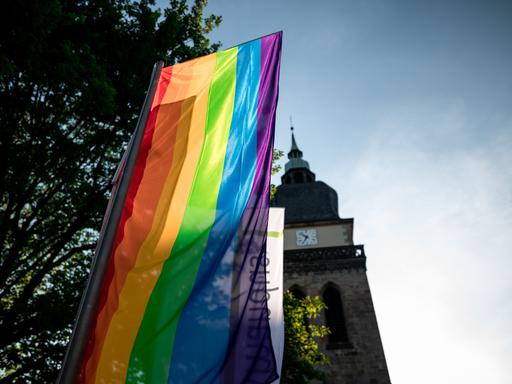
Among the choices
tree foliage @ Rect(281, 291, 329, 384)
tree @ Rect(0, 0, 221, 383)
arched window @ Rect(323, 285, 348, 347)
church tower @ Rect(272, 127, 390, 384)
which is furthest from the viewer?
arched window @ Rect(323, 285, 348, 347)

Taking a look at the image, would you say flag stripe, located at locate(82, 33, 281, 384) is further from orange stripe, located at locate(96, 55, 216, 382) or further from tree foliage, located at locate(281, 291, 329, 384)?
tree foliage, located at locate(281, 291, 329, 384)

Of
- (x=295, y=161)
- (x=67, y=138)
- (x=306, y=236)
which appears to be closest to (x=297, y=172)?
(x=295, y=161)

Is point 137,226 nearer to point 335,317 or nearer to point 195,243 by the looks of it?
point 195,243

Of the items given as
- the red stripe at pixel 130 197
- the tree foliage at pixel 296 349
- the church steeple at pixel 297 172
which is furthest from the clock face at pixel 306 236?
the red stripe at pixel 130 197

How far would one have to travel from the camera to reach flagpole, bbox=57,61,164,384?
79.1 inches

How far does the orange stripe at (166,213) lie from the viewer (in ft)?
6.92

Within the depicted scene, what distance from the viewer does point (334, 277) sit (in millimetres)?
22094

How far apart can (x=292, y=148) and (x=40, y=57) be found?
32.3 metres

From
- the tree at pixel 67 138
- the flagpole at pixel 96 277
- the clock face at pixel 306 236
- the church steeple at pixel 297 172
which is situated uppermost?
the church steeple at pixel 297 172

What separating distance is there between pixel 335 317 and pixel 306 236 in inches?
233

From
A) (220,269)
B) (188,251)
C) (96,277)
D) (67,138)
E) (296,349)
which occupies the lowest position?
(96,277)

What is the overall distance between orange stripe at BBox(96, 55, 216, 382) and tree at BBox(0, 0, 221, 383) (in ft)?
6.29

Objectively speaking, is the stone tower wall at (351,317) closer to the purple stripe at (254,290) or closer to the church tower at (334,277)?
the church tower at (334,277)

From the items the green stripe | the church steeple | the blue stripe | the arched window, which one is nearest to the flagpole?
the green stripe
